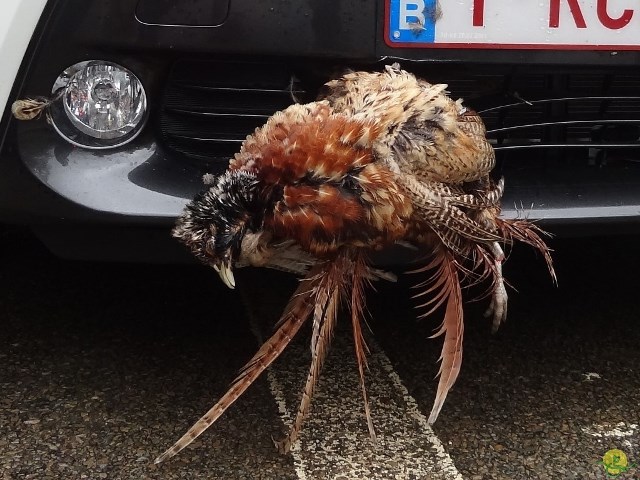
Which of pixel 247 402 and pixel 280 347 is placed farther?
pixel 247 402

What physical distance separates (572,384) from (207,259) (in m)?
1.22

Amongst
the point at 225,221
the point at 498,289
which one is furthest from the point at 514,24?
the point at 225,221

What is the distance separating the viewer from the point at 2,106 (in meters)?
1.93

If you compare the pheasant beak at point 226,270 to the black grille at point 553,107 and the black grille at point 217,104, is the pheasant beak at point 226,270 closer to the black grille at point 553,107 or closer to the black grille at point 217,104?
the black grille at point 217,104

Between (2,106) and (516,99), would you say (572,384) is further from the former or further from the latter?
(2,106)

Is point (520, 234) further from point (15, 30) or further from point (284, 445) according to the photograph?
point (15, 30)

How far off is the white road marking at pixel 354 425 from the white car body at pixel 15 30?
1.02 metres

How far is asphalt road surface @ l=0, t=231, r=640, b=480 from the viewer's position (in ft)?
6.57

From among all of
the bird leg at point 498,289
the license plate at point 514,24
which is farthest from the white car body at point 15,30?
the bird leg at point 498,289

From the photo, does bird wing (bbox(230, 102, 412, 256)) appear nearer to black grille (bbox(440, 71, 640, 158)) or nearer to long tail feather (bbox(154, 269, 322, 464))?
long tail feather (bbox(154, 269, 322, 464))

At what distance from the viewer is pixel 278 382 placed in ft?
7.70

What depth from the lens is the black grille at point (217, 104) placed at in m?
Result: 2.04

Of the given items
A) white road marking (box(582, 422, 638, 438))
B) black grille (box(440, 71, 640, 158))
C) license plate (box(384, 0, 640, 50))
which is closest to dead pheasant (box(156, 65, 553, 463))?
license plate (box(384, 0, 640, 50))

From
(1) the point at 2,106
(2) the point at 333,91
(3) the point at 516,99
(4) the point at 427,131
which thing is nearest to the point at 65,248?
(1) the point at 2,106
